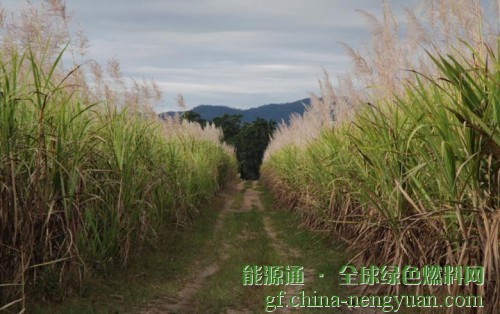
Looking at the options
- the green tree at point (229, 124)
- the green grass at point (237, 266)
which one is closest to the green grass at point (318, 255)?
the green grass at point (237, 266)

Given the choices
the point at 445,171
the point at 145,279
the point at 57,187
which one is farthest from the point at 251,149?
the point at 445,171

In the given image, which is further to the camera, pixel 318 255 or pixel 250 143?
pixel 250 143

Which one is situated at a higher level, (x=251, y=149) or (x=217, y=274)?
(x=217, y=274)

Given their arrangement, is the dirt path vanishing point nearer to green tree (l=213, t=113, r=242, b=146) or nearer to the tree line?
the tree line

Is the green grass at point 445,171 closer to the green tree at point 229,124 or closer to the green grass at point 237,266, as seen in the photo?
the green grass at point 237,266

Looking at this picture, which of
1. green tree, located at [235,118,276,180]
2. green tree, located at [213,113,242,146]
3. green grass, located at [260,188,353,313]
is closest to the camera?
green grass, located at [260,188,353,313]

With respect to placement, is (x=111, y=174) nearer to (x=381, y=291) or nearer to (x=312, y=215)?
(x=381, y=291)

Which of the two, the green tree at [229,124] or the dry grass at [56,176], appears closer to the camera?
the dry grass at [56,176]

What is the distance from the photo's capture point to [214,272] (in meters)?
7.34

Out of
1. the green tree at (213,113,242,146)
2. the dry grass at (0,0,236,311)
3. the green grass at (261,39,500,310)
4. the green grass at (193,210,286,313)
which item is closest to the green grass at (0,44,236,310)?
the dry grass at (0,0,236,311)

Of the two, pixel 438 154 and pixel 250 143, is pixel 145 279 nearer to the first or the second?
pixel 438 154

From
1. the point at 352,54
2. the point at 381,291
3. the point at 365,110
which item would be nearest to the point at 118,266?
the point at 381,291

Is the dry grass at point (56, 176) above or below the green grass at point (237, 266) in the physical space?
above

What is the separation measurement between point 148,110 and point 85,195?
514 cm
